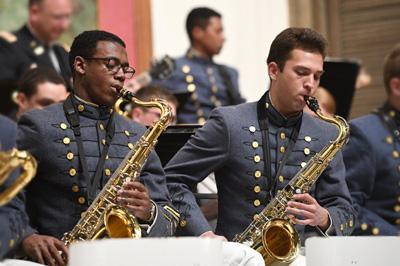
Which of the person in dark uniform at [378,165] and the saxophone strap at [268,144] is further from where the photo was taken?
the person in dark uniform at [378,165]

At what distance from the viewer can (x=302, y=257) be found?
14.8 ft

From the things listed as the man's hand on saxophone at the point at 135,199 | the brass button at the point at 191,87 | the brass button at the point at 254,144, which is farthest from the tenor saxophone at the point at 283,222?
the brass button at the point at 191,87

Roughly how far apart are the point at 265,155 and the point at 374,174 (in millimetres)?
1243

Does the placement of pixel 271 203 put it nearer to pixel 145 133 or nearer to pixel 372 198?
pixel 145 133

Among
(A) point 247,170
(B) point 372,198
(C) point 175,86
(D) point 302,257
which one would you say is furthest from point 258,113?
(C) point 175,86

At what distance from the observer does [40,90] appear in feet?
19.3

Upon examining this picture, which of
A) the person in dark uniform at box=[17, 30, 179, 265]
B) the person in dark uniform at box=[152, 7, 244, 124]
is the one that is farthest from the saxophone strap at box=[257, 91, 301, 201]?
the person in dark uniform at box=[152, 7, 244, 124]

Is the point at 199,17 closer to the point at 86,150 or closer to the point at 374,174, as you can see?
the point at 374,174

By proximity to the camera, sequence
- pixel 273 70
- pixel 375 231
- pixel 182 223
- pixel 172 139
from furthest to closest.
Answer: pixel 375 231
pixel 172 139
pixel 273 70
pixel 182 223

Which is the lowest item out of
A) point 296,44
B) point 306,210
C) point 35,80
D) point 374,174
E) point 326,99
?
point 374,174

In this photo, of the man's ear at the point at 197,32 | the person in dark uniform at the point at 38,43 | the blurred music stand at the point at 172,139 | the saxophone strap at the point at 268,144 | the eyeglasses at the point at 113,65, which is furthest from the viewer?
the man's ear at the point at 197,32

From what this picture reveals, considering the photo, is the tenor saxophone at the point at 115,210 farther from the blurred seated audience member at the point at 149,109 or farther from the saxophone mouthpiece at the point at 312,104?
the blurred seated audience member at the point at 149,109

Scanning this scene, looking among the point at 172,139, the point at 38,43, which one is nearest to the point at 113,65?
the point at 172,139

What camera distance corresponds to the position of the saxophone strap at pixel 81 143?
430cm
